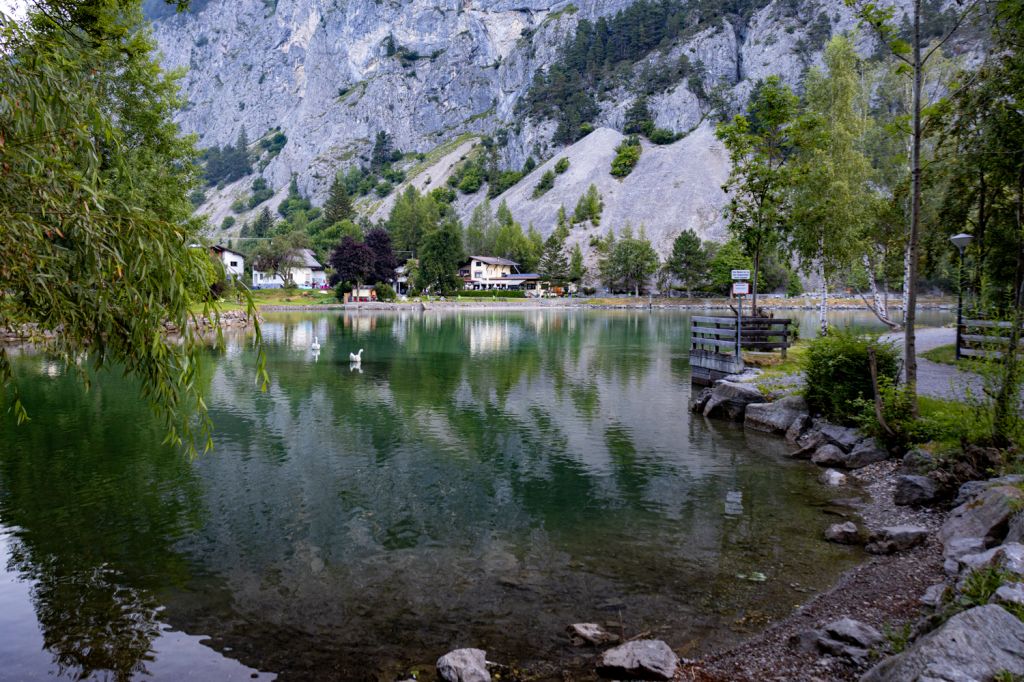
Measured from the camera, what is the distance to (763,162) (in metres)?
35.3

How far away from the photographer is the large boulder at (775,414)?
22000mm

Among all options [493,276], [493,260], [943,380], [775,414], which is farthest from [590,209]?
[775,414]

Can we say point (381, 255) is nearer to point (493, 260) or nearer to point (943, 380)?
point (493, 260)

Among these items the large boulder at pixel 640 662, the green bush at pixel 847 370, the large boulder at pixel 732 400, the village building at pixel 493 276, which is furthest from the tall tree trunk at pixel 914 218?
the village building at pixel 493 276

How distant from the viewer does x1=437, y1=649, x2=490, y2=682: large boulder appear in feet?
25.2

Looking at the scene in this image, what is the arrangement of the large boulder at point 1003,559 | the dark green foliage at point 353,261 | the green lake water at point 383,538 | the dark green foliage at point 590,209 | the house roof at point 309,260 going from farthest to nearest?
the dark green foliage at point 590,209
the house roof at point 309,260
the dark green foliage at point 353,261
the green lake water at point 383,538
the large boulder at point 1003,559

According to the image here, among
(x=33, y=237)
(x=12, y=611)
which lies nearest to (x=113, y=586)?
(x=12, y=611)

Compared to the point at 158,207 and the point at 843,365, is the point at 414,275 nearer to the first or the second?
the point at 158,207

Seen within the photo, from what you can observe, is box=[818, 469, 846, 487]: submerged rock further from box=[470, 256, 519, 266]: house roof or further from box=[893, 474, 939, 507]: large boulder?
box=[470, 256, 519, 266]: house roof

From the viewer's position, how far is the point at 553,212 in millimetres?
199375

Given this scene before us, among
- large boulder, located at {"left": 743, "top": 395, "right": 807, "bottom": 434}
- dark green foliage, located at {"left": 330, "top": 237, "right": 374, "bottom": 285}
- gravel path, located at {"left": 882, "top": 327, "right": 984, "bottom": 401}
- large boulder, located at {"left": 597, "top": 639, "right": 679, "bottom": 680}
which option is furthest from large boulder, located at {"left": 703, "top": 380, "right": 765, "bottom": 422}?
dark green foliage, located at {"left": 330, "top": 237, "right": 374, "bottom": 285}

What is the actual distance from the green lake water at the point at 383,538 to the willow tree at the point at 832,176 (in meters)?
19.6

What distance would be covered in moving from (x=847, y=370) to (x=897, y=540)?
882 cm

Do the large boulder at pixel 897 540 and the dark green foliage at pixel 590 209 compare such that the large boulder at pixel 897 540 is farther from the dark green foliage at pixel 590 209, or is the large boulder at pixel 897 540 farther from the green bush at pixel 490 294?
the dark green foliage at pixel 590 209
